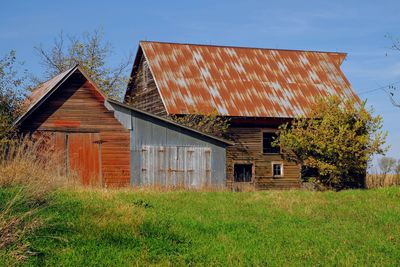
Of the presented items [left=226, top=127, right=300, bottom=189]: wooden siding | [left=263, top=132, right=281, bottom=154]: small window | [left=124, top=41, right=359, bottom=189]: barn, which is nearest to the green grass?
[left=226, top=127, right=300, bottom=189]: wooden siding

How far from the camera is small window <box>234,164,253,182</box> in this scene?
32025mm

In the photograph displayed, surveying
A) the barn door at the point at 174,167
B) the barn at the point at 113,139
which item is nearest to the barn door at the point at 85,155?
the barn at the point at 113,139

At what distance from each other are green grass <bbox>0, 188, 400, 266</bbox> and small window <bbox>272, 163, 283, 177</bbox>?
15084mm

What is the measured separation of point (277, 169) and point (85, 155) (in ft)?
38.2

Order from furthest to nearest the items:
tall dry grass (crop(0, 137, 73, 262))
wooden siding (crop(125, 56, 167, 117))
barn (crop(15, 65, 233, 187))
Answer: wooden siding (crop(125, 56, 167, 117)) < barn (crop(15, 65, 233, 187)) < tall dry grass (crop(0, 137, 73, 262))

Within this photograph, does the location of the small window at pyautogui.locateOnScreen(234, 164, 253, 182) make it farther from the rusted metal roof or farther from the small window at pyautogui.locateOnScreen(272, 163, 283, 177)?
the rusted metal roof

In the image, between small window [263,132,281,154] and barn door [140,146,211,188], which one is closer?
barn door [140,146,211,188]

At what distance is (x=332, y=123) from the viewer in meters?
29.2

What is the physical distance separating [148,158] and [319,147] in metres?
8.47

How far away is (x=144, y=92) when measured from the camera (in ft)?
118

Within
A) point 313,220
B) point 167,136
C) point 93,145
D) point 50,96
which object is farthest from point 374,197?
point 50,96

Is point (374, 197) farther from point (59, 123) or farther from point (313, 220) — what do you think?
point (59, 123)

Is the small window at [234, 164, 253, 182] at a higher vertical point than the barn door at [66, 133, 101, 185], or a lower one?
lower

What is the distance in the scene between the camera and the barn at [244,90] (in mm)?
31734
